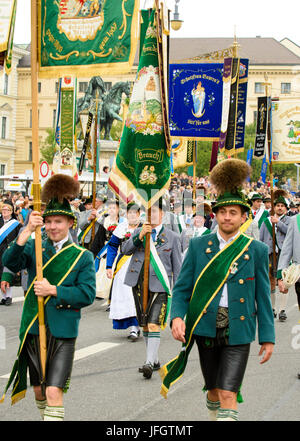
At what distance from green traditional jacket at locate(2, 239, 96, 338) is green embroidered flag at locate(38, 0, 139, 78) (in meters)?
1.38

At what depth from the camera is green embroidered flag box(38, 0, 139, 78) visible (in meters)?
5.72

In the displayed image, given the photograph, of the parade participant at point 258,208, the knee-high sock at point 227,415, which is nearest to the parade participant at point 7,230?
the parade participant at point 258,208

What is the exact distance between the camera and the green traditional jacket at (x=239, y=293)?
4965 millimetres

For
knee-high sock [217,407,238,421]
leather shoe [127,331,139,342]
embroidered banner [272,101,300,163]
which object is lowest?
leather shoe [127,331,139,342]

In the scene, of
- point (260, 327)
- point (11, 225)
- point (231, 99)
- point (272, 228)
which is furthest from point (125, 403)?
point (231, 99)

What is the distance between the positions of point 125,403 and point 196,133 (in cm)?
1068

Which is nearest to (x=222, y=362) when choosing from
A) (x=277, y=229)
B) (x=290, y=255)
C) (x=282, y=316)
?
(x=290, y=255)

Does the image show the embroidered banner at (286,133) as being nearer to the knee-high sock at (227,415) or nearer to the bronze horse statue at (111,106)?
the knee-high sock at (227,415)

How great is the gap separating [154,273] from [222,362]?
3186mm

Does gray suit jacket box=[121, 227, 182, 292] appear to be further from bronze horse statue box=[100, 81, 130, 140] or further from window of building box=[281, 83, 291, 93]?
window of building box=[281, 83, 291, 93]

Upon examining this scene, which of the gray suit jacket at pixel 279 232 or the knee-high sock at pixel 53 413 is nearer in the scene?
the knee-high sock at pixel 53 413

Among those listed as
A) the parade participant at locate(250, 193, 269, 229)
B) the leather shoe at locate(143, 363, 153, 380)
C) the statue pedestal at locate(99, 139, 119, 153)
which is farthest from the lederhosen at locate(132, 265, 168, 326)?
the statue pedestal at locate(99, 139, 119, 153)

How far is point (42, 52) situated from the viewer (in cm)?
574

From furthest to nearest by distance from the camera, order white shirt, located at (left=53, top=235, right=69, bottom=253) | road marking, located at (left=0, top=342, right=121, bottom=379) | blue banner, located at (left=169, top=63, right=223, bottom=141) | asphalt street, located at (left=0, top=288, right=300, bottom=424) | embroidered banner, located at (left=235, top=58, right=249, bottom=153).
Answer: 1. blue banner, located at (left=169, top=63, right=223, bottom=141)
2. embroidered banner, located at (left=235, top=58, right=249, bottom=153)
3. road marking, located at (left=0, top=342, right=121, bottom=379)
4. asphalt street, located at (left=0, top=288, right=300, bottom=424)
5. white shirt, located at (left=53, top=235, right=69, bottom=253)
